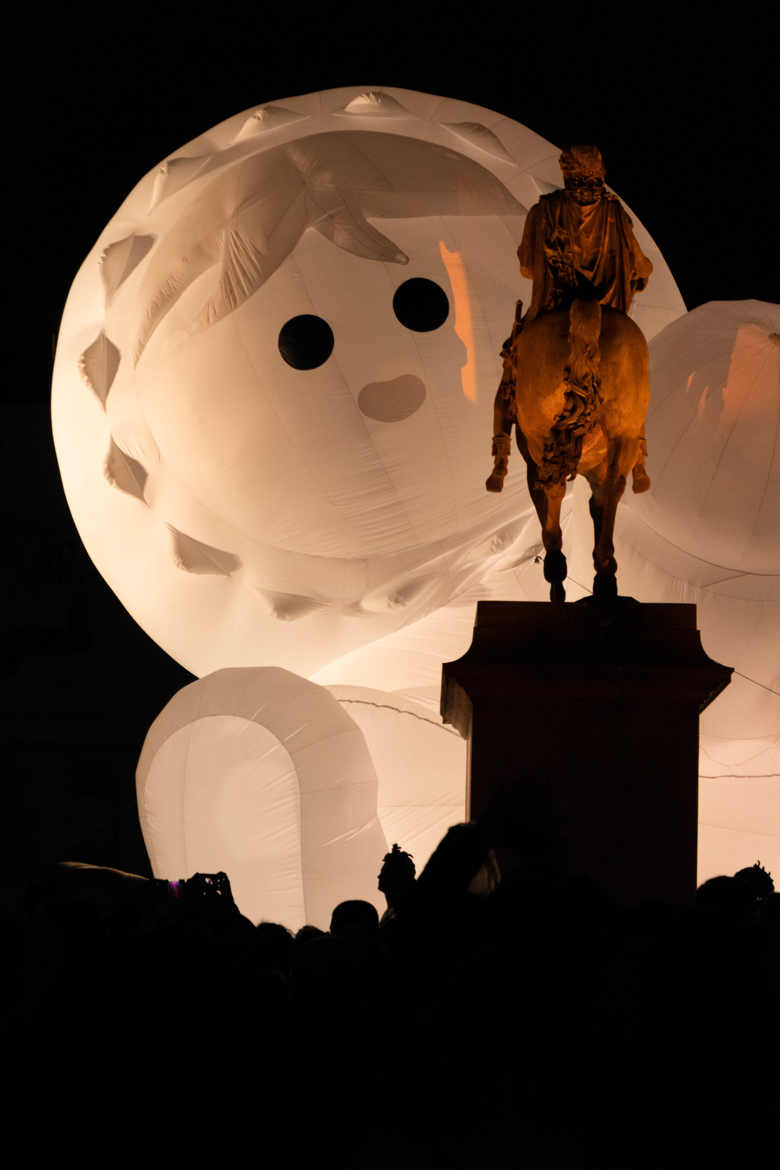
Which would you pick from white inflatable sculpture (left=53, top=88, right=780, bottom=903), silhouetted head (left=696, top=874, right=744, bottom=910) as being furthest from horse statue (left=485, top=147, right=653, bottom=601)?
white inflatable sculpture (left=53, top=88, right=780, bottom=903)

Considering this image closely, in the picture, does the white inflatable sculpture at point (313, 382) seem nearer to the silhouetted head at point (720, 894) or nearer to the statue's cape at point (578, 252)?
the statue's cape at point (578, 252)

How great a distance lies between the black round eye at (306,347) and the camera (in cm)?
857

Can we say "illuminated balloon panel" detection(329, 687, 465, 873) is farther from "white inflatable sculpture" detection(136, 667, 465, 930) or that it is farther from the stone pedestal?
the stone pedestal

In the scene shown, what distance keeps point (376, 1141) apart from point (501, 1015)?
14.4 inches

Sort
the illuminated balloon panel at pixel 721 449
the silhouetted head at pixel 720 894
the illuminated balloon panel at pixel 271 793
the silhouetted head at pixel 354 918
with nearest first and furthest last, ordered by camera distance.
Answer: the silhouetted head at pixel 354 918
the silhouetted head at pixel 720 894
the illuminated balloon panel at pixel 721 449
the illuminated balloon panel at pixel 271 793

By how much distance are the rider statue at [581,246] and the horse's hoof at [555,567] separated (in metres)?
0.48

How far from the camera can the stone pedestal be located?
5.96m

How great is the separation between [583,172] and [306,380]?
2468 mm

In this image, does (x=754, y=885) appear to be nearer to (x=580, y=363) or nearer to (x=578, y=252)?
(x=580, y=363)

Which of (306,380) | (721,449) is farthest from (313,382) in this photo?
(721,449)

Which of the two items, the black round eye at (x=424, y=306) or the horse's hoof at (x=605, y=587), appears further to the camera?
the black round eye at (x=424, y=306)

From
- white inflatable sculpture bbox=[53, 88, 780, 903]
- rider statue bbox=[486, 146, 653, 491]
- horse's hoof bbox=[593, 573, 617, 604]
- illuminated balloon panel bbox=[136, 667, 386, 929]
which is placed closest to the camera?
horse's hoof bbox=[593, 573, 617, 604]

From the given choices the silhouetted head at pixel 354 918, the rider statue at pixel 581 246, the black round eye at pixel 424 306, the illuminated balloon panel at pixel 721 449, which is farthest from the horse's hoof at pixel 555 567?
the black round eye at pixel 424 306

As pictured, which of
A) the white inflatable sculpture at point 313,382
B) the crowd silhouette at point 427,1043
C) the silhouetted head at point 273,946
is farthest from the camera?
the white inflatable sculpture at point 313,382
